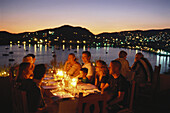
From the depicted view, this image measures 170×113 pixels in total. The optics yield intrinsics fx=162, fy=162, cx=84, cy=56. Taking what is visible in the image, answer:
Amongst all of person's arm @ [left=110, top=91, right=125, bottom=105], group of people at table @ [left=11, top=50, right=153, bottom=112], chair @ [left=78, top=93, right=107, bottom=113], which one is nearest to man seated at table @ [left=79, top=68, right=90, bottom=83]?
group of people at table @ [left=11, top=50, right=153, bottom=112]

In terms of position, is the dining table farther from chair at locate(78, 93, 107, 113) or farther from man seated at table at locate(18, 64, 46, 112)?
chair at locate(78, 93, 107, 113)

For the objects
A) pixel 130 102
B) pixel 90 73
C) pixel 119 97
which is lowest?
pixel 130 102

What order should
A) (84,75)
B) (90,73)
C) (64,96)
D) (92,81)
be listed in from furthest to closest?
(90,73)
(92,81)
(84,75)
(64,96)

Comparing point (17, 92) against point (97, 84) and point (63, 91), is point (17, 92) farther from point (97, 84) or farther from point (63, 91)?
point (97, 84)

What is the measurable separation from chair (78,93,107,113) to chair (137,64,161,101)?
2763mm

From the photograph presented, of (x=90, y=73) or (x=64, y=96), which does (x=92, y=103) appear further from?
(x=90, y=73)

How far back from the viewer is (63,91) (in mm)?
2695

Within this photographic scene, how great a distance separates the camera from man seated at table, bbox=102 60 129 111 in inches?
95.7

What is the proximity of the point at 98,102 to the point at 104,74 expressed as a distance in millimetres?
1373

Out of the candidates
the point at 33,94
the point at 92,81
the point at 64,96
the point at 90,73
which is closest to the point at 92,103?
the point at 64,96

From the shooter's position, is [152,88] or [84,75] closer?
[84,75]

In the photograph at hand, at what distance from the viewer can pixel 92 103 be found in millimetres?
1718

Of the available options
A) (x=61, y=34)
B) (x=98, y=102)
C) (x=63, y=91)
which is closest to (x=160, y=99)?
(x=63, y=91)

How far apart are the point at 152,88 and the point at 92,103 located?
3.09 metres
